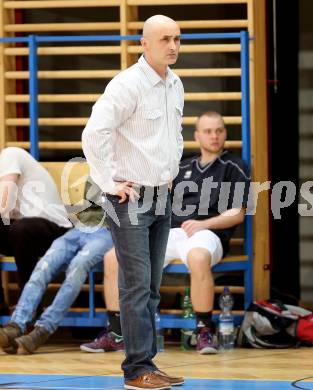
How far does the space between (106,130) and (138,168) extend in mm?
228

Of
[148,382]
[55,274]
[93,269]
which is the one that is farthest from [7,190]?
[148,382]

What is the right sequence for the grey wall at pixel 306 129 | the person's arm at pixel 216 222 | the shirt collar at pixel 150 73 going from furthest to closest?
1. the grey wall at pixel 306 129
2. the person's arm at pixel 216 222
3. the shirt collar at pixel 150 73

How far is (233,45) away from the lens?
689cm

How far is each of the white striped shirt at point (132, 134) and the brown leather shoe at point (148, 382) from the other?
834mm

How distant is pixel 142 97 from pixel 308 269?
3.50m

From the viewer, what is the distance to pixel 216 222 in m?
6.48

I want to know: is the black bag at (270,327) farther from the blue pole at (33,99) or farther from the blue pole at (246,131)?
the blue pole at (33,99)

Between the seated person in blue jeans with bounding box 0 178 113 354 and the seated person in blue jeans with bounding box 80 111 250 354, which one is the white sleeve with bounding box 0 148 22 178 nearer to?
the seated person in blue jeans with bounding box 0 178 113 354

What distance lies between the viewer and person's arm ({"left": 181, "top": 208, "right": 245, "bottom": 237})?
21.2 ft

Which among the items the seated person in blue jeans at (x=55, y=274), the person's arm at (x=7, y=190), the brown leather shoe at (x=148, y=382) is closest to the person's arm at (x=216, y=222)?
the seated person in blue jeans at (x=55, y=274)

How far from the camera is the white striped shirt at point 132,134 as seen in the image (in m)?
4.48

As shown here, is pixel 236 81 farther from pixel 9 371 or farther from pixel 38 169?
pixel 9 371

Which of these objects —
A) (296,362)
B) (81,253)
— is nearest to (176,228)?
(81,253)

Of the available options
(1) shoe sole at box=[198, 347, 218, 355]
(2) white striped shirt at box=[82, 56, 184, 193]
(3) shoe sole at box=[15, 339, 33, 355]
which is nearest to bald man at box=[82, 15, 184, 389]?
(2) white striped shirt at box=[82, 56, 184, 193]
